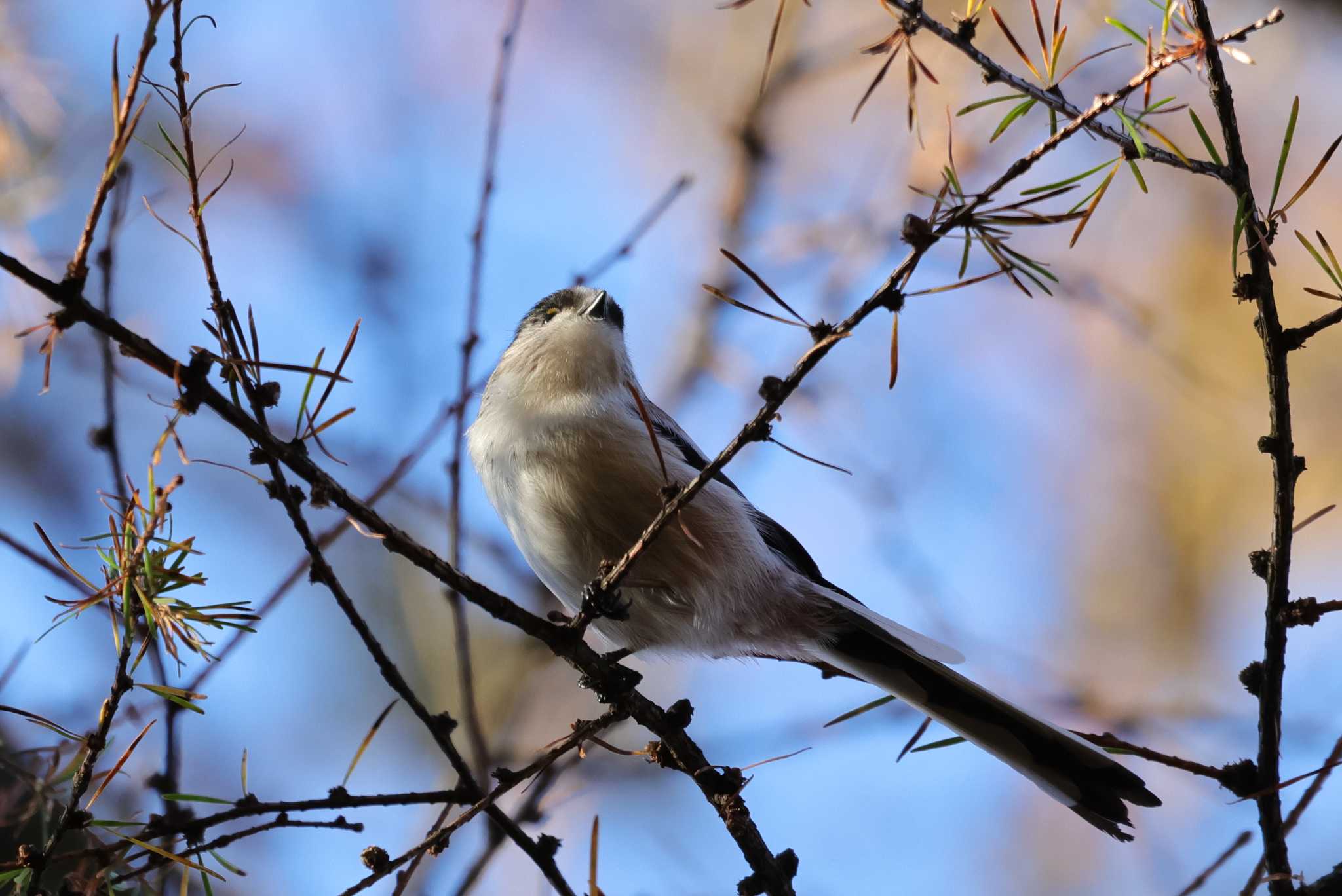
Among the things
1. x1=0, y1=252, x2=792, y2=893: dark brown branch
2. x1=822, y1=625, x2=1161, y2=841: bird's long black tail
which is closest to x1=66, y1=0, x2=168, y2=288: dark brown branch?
x1=0, y1=252, x2=792, y2=893: dark brown branch

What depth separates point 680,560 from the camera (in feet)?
7.95

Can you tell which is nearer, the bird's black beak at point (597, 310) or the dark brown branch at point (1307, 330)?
the dark brown branch at point (1307, 330)

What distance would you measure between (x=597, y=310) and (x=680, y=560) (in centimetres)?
95

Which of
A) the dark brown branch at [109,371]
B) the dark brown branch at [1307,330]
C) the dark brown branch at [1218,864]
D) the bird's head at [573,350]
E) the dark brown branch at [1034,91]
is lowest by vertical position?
the dark brown branch at [1218,864]

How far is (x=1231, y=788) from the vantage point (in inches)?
62.5

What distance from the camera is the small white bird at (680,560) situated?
2404 mm

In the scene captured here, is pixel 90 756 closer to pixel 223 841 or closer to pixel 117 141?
pixel 223 841

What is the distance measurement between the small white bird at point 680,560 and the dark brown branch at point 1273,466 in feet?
1.90

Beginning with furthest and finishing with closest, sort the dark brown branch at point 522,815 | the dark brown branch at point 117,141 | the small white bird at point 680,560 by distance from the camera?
1. the small white bird at point 680,560
2. the dark brown branch at point 522,815
3. the dark brown branch at point 117,141

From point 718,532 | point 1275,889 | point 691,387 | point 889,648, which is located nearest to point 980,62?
point 1275,889

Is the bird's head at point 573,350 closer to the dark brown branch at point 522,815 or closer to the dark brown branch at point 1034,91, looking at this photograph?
the dark brown branch at point 522,815

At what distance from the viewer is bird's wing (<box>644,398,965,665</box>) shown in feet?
8.64

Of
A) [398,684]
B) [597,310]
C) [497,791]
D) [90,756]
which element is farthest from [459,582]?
[597,310]

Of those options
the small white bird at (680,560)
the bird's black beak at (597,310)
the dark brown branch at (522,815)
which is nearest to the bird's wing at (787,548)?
the small white bird at (680,560)
